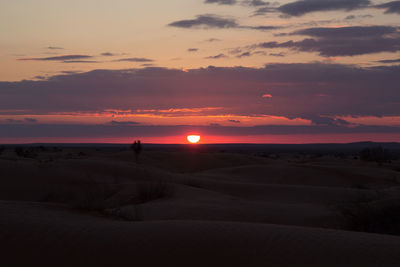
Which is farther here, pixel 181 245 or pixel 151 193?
pixel 151 193

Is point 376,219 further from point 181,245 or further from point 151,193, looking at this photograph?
point 151,193

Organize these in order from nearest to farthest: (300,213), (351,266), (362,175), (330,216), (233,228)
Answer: (351,266) < (233,228) < (330,216) < (300,213) < (362,175)

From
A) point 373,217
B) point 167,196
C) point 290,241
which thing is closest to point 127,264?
point 290,241

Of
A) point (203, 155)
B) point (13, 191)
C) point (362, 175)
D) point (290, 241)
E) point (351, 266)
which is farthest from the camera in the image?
point (203, 155)

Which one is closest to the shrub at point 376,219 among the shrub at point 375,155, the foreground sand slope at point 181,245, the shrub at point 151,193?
the foreground sand slope at point 181,245

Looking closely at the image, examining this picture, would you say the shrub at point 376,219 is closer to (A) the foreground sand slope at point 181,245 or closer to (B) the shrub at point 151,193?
(A) the foreground sand slope at point 181,245

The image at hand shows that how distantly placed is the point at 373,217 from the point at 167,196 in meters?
8.38

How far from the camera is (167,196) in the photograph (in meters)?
16.9

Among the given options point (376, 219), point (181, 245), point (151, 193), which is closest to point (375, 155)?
point (151, 193)

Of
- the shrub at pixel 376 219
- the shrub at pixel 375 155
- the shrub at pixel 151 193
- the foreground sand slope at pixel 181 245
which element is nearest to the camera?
the foreground sand slope at pixel 181 245

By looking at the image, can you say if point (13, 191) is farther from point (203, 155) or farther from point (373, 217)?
point (203, 155)

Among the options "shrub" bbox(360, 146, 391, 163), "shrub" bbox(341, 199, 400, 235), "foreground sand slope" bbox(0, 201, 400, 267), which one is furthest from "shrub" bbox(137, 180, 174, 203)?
"shrub" bbox(360, 146, 391, 163)

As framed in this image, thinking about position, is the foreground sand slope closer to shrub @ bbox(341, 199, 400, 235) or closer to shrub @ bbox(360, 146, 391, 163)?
shrub @ bbox(341, 199, 400, 235)

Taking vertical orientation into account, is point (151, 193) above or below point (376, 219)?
below
